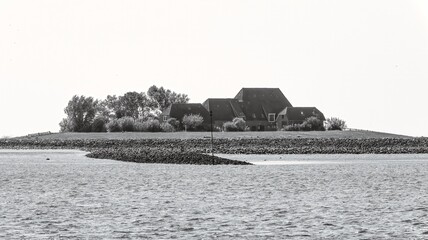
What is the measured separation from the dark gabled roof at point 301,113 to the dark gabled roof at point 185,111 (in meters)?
13.7

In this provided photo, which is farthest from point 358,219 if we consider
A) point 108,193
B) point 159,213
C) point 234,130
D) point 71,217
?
point 234,130

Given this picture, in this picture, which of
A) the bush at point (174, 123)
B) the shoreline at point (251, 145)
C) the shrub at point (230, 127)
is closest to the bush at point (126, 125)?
the bush at point (174, 123)

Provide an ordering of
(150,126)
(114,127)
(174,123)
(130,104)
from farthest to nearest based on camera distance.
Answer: (130,104), (174,123), (114,127), (150,126)

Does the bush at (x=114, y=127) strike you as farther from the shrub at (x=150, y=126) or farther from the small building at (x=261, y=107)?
the small building at (x=261, y=107)

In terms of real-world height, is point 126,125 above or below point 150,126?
above

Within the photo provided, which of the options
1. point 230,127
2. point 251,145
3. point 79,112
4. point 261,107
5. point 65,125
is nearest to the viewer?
point 251,145

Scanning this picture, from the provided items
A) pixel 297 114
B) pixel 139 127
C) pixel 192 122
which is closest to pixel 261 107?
pixel 297 114

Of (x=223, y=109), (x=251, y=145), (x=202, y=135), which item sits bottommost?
(x=251, y=145)

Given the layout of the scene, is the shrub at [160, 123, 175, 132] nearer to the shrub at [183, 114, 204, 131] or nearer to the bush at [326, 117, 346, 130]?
the shrub at [183, 114, 204, 131]

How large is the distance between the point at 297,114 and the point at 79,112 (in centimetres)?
3617

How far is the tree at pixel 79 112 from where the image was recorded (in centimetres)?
13752

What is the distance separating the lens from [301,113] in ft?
474

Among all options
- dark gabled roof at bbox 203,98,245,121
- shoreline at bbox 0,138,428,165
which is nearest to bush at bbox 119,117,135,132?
shoreline at bbox 0,138,428,165

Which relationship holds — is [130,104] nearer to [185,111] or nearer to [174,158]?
[185,111]
